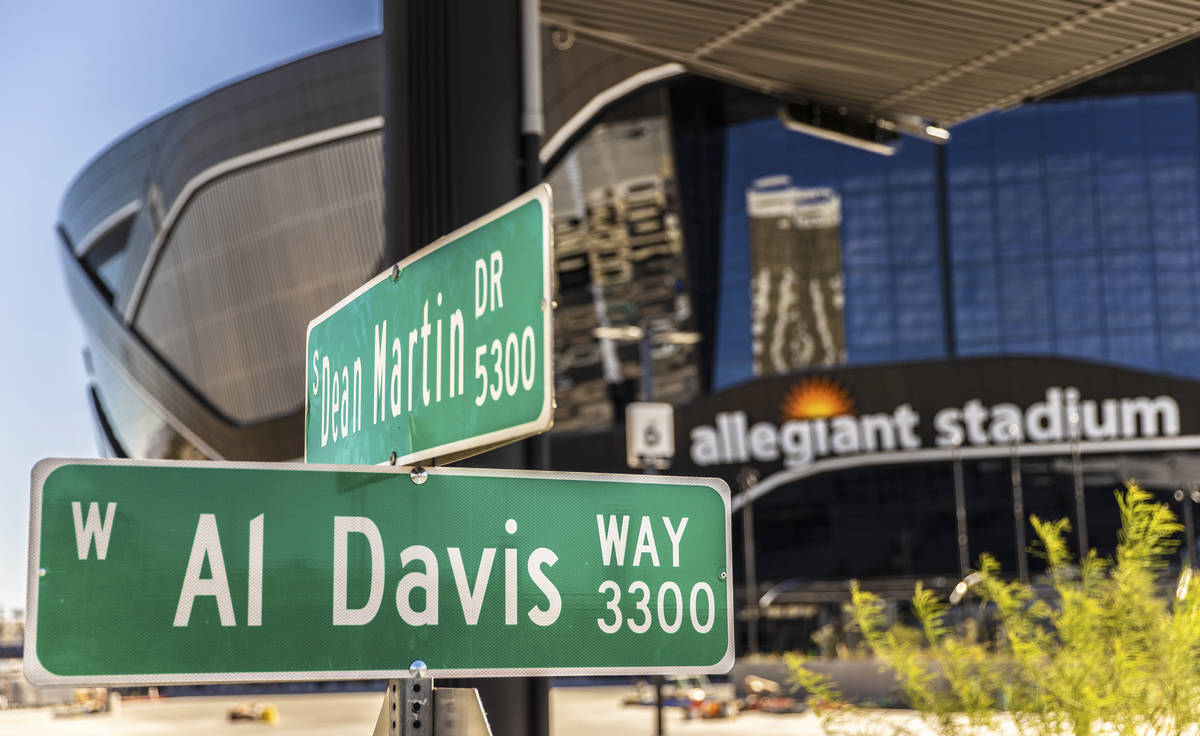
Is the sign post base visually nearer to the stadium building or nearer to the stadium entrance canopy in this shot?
the stadium entrance canopy

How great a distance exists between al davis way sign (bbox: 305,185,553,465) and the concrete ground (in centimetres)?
2244

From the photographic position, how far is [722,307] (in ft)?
172

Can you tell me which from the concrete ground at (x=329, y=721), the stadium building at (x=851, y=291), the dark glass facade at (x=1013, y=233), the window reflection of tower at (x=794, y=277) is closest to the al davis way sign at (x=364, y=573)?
the concrete ground at (x=329, y=721)

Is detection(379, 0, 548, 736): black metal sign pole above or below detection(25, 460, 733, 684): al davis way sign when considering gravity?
above

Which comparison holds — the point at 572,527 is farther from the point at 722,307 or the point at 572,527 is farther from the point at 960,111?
the point at 722,307

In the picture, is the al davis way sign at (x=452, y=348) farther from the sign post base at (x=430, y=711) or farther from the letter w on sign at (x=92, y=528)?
the letter w on sign at (x=92, y=528)

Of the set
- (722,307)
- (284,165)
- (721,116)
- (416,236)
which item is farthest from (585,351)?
(416,236)

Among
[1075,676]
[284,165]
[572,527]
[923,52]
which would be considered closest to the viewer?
[572,527]

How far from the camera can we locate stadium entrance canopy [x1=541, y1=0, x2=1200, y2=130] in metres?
7.79

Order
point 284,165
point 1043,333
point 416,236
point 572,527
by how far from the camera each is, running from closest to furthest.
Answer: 1. point 572,527
2. point 416,236
3. point 1043,333
4. point 284,165

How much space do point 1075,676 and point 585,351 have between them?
149 ft

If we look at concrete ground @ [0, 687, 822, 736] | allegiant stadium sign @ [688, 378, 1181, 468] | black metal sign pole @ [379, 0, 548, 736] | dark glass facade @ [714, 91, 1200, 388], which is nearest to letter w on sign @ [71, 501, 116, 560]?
A: black metal sign pole @ [379, 0, 548, 736]

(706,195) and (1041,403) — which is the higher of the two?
(706,195)

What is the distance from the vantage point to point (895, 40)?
8.23 metres
